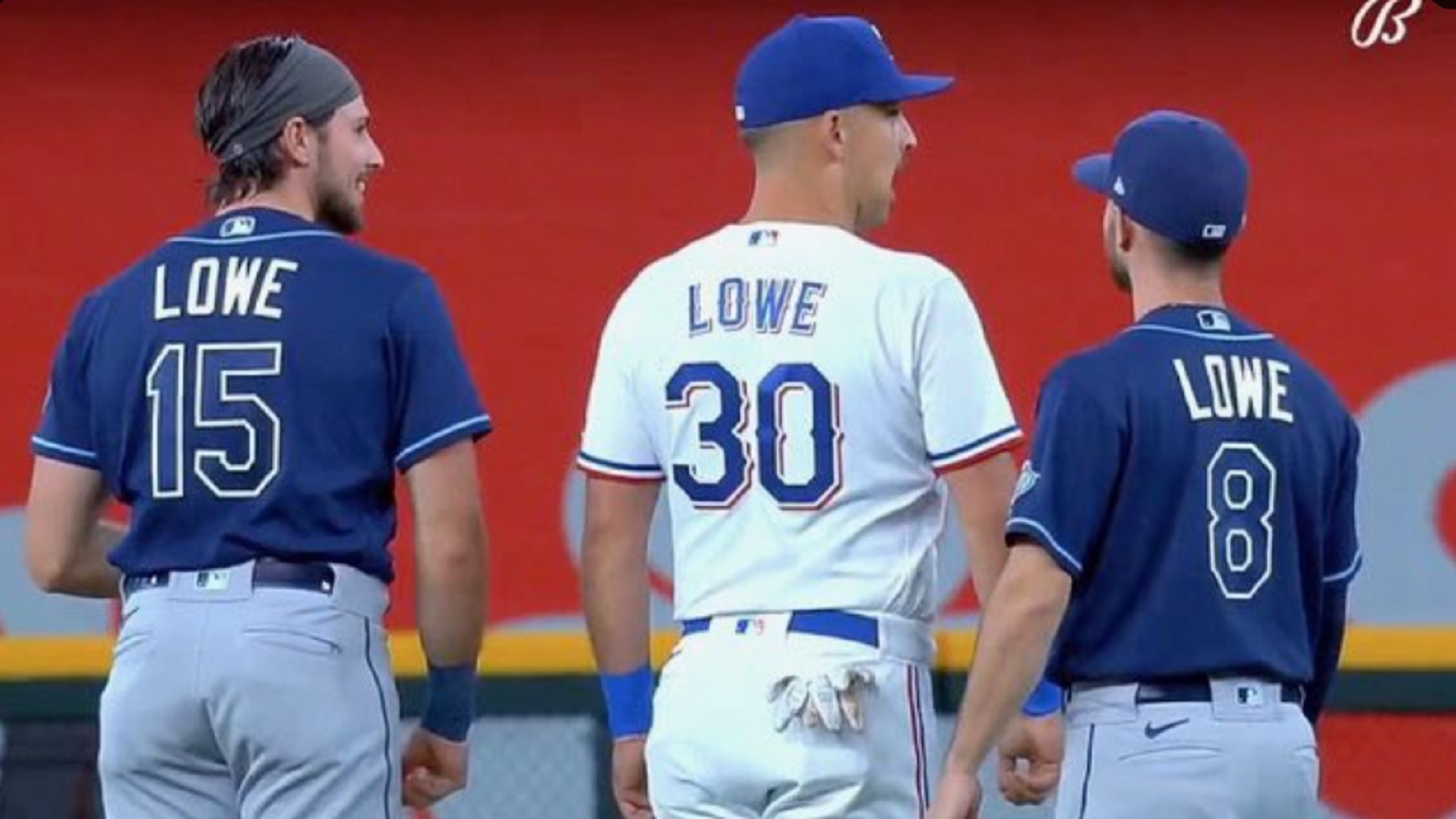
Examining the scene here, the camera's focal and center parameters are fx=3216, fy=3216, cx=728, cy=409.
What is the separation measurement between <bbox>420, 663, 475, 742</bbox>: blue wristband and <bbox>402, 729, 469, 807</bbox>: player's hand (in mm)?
11

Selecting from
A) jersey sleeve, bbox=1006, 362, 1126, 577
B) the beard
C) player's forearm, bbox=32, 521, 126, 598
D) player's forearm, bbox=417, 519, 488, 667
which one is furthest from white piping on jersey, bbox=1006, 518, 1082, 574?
player's forearm, bbox=32, 521, 126, 598

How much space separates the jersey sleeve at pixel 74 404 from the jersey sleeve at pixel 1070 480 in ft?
3.51

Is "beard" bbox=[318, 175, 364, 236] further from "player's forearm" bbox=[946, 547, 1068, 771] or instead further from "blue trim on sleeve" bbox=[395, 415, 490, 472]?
"player's forearm" bbox=[946, 547, 1068, 771]

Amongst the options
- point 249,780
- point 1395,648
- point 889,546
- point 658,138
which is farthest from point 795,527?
point 658,138

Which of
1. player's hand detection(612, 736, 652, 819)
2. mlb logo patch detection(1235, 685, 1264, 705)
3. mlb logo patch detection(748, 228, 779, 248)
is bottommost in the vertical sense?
player's hand detection(612, 736, 652, 819)

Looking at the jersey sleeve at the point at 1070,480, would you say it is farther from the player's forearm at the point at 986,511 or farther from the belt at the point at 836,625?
the belt at the point at 836,625

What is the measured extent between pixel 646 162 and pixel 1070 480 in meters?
3.65

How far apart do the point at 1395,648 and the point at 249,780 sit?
217cm

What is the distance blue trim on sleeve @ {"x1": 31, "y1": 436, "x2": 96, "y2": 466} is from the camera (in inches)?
147

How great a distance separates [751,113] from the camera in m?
3.67

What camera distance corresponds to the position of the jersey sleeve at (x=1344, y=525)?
372cm

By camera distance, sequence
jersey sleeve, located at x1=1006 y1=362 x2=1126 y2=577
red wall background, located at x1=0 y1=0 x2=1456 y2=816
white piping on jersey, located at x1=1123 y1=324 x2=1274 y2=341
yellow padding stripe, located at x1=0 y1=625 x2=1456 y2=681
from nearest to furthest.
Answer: jersey sleeve, located at x1=1006 y1=362 x2=1126 y2=577 → white piping on jersey, located at x1=1123 y1=324 x2=1274 y2=341 → yellow padding stripe, located at x1=0 y1=625 x2=1456 y2=681 → red wall background, located at x1=0 y1=0 x2=1456 y2=816

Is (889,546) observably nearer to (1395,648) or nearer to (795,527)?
(795,527)

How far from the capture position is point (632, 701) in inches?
145
